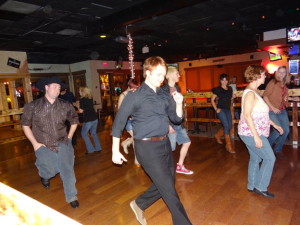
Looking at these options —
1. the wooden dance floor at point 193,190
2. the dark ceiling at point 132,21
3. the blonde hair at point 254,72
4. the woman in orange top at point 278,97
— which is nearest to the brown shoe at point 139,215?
the wooden dance floor at point 193,190

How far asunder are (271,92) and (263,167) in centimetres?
199

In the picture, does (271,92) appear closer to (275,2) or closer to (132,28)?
(275,2)

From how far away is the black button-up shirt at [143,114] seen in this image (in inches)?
84.1

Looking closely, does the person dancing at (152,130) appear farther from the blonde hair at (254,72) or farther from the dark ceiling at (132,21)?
the dark ceiling at (132,21)

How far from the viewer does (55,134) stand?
3.03 metres

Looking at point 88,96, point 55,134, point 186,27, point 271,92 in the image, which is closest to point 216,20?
point 186,27

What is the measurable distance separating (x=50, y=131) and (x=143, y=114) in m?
1.54

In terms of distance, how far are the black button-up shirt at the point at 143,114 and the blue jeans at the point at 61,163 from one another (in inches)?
50.0

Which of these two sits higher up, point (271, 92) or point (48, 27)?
point (48, 27)

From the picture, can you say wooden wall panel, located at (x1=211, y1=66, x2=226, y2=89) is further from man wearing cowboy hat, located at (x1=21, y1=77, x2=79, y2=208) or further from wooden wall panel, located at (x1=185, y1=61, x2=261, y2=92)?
man wearing cowboy hat, located at (x1=21, y1=77, x2=79, y2=208)

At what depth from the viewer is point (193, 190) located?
137 inches

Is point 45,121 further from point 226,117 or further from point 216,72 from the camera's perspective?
point 216,72

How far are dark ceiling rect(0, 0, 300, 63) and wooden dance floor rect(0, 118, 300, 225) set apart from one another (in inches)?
139

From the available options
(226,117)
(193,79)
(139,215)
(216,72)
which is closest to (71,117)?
(139,215)
